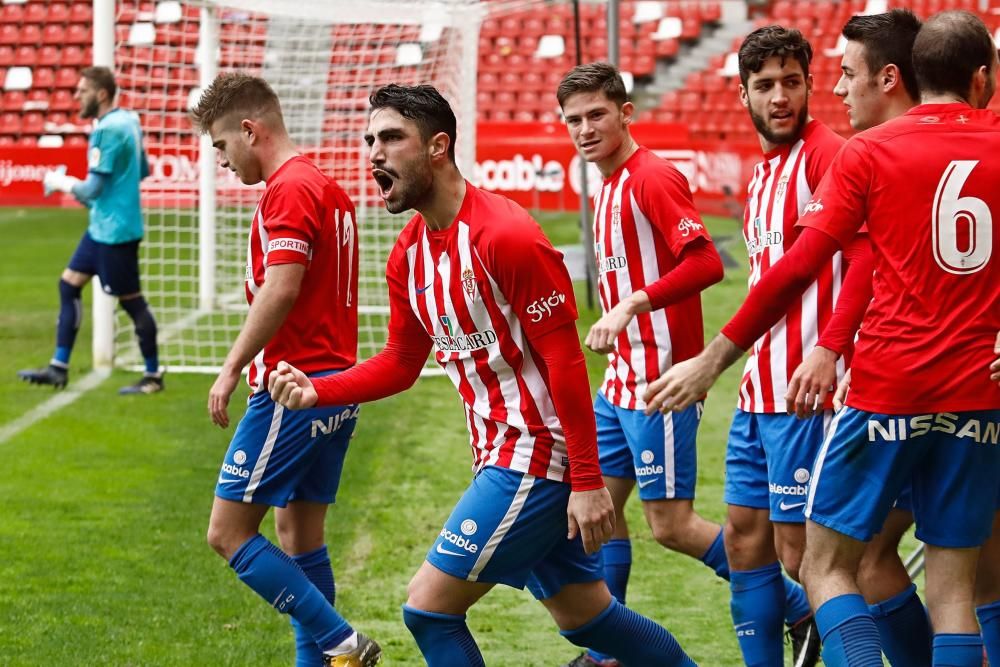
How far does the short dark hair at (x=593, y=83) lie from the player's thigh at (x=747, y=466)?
3.85 feet

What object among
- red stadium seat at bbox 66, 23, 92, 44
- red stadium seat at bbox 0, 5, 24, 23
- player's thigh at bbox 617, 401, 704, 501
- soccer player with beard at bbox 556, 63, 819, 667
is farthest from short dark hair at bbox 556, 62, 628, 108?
red stadium seat at bbox 0, 5, 24, 23

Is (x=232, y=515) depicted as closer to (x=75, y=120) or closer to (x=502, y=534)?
(x=502, y=534)

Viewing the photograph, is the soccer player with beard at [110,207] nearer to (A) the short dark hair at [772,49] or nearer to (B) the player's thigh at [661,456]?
(B) the player's thigh at [661,456]

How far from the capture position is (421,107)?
11.7 ft

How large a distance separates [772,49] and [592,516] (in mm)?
1559

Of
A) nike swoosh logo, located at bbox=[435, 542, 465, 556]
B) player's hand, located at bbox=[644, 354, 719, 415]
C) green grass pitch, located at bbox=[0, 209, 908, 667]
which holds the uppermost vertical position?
player's hand, located at bbox=[644, 354, 719, 415]

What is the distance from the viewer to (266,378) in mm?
4438

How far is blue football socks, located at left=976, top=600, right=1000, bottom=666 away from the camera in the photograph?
12.8 feet

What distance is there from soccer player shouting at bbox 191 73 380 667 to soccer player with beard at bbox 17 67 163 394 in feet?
15.9

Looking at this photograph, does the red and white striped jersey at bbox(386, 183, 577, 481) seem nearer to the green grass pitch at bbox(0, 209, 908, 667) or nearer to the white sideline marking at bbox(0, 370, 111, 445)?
the green grass pitch at bbox(0, 209, 908, 667)

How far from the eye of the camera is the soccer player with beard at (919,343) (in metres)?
3.30

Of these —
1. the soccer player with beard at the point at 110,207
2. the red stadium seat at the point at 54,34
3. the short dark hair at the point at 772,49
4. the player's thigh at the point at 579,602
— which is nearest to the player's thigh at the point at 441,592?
the player's thigh at the point at 579,602

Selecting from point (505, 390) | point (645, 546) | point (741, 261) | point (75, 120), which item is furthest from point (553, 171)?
point (505, 390)

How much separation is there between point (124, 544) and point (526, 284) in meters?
3.43
